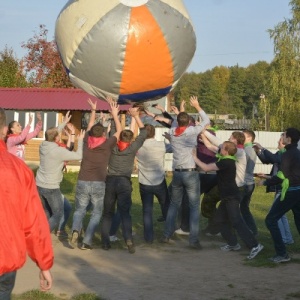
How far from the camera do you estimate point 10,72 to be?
44719mm

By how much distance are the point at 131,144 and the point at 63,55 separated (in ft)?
7.49

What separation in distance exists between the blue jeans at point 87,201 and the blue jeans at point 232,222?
1791 millimetres

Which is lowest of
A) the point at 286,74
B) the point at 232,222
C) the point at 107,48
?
the point at 232,222

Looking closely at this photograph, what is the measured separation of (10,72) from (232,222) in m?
36.6

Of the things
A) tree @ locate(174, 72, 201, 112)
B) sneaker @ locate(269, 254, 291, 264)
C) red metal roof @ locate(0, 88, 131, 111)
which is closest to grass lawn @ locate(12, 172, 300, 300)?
sneaker @ locate(269, 254, 291, 264)

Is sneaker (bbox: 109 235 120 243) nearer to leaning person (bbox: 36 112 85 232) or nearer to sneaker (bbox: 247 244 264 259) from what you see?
leaning person (bbox: 36 112 85 232)

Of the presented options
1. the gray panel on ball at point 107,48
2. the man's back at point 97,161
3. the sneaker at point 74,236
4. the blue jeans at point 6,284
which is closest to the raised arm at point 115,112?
the man's back at point 97,161

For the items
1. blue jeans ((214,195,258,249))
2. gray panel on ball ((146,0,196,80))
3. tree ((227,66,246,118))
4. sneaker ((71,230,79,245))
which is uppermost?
tree ((227,66,246,118))

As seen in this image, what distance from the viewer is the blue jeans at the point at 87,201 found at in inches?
403

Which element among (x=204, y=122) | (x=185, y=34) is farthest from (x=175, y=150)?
(x=185, y=34)

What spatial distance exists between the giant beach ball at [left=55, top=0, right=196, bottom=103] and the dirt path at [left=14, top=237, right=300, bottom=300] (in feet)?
7.53

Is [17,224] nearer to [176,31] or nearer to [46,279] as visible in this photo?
[46,279]

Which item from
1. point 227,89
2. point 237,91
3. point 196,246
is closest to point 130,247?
point 196,246

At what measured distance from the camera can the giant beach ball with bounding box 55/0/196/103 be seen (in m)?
8.00
